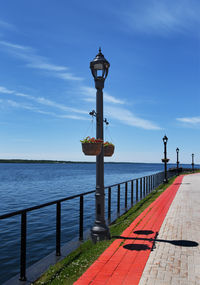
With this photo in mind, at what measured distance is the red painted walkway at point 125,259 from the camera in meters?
4.20

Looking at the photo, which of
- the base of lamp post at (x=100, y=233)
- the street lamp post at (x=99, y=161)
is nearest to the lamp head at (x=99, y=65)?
the street lamp post at (x=99, y=161)

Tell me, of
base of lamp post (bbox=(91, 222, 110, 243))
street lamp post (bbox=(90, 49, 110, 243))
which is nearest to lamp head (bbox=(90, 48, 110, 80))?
street lamp post (bbox=(90, 49, 110, 243))

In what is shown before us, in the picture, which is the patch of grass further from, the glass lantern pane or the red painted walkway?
the glass lantern pane

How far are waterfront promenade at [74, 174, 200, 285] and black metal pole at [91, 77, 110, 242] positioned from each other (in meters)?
0.44

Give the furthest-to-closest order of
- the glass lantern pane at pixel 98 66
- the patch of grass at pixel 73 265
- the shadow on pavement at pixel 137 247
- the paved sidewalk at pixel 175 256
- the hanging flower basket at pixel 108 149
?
1. the hanging flower basket at pixel 108 149
2. the glass lantern pane at pixel 98 66
3. the shadow on pavement at pixel 137 247
4. the patch of grass at pixel 73 265
5. the paved sidewalk at pixel 175 256

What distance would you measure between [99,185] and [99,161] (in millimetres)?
587

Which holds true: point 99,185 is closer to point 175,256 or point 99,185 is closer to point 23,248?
point 175,256

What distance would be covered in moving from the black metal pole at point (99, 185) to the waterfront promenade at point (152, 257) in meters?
0.44

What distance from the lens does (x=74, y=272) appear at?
458 cm

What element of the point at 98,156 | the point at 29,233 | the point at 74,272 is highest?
the point at 98,156

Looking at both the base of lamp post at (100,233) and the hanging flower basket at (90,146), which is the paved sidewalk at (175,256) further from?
the hanging flower basket at (90,146)

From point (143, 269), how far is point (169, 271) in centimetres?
43

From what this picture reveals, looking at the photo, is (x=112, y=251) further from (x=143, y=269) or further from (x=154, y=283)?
(x=154, y=283)

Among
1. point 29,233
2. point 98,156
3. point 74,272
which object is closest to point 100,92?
point 98,156
